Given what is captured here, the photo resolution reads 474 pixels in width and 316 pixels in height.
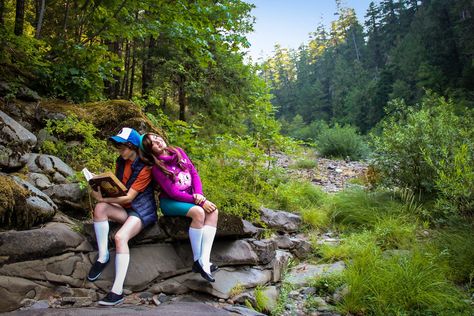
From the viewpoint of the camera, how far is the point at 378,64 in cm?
4878

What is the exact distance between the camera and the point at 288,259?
4.96m

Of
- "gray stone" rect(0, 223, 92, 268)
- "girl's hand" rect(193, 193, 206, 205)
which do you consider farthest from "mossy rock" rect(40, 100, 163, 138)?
"gray stone" rect(0, 223, 92, 268)

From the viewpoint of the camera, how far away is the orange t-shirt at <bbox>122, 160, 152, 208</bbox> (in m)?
3.74

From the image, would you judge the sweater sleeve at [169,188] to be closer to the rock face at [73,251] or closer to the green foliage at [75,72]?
the rock face at [73,251]

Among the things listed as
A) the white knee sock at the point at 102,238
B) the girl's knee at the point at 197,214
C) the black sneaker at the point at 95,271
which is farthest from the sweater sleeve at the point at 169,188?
the black sneaker at the point at 95,271

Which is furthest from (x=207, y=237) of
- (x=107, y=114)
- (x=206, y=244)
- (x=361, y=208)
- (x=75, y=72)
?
(x=75, y=72)

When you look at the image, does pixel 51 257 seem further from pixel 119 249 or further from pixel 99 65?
pixel 99 65

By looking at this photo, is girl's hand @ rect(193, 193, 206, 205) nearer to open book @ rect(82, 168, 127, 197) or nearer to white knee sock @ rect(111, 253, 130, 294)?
open book @ rect(82, 168, 127, 197)

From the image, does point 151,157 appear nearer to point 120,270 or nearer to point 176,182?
point 176,182

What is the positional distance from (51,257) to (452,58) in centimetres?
3248

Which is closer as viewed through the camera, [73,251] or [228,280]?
[73,251]

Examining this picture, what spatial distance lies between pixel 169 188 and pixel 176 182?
96 mm

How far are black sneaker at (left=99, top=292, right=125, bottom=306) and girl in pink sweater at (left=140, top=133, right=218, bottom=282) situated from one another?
772 mm

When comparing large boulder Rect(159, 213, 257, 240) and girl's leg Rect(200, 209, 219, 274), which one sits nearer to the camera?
girl's leg Rect(200, 209, 219, 274)
